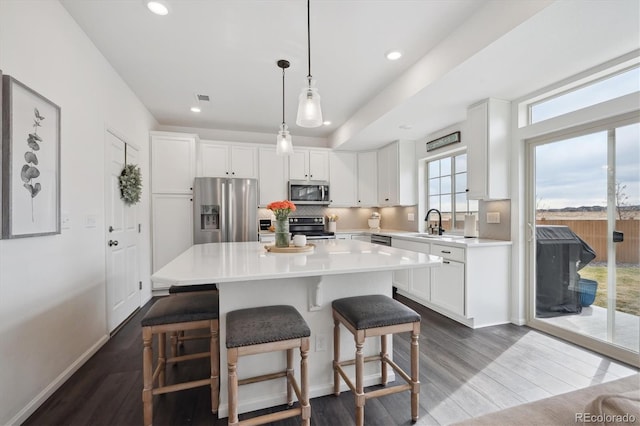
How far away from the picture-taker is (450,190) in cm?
408

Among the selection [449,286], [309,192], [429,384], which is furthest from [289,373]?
[309,192]

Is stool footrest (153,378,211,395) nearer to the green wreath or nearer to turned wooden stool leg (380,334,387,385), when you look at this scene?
turned wooden stool leg (380,334,387,385)

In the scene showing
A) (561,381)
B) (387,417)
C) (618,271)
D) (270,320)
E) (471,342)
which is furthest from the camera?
(471,342)

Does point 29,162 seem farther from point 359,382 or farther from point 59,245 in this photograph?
point 359,382

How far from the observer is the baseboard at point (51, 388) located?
1.61m

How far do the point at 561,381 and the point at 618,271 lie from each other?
1.10 meters

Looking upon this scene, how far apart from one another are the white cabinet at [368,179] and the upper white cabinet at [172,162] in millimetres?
2900

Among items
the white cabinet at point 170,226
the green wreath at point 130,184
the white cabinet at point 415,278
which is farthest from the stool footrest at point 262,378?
the white cabinet at point 170,226

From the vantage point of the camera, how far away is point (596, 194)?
2443mm

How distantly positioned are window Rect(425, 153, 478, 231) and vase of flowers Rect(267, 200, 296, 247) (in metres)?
2.63

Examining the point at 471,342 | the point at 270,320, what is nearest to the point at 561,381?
the point at 471,342

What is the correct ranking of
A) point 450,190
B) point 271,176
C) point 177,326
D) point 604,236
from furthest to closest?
point 271,176
point 450,190
point 604,236
point 177,326

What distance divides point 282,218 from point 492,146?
2415 mm

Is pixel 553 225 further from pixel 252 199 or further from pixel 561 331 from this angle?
pixel 252 199
